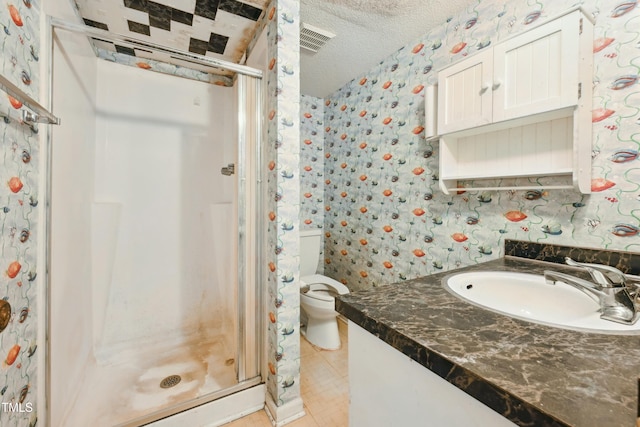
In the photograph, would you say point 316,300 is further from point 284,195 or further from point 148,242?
point 148,242

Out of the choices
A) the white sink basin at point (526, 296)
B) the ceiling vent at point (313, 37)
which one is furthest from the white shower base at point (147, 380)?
the ceiling vent at point (313, 37)

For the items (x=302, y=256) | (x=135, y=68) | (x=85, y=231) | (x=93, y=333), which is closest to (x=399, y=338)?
(x=302, y=256)

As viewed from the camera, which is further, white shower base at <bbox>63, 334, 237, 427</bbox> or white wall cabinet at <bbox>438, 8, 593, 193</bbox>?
white shower base at <bbox>63, 334, 237, 427</bbox>

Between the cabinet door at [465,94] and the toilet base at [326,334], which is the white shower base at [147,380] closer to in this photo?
the toilet base at [326,334]

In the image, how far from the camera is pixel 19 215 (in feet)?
2.72

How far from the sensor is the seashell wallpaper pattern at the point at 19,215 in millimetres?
747

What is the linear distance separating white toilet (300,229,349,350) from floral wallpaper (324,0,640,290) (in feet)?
0.94

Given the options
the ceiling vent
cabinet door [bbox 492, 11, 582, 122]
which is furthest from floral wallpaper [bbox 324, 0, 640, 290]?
the ceiling vent

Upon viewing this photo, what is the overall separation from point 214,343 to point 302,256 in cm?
94

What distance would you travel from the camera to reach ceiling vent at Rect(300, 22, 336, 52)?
5.17ft

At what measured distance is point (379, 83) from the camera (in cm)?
196

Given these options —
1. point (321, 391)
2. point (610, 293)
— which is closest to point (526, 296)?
point (610, 293)

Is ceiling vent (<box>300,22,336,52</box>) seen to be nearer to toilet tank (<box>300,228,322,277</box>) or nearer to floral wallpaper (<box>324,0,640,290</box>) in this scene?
floral wallpaper (<box>324,0,640,290</box>)

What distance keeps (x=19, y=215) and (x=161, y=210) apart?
112 centimetres
